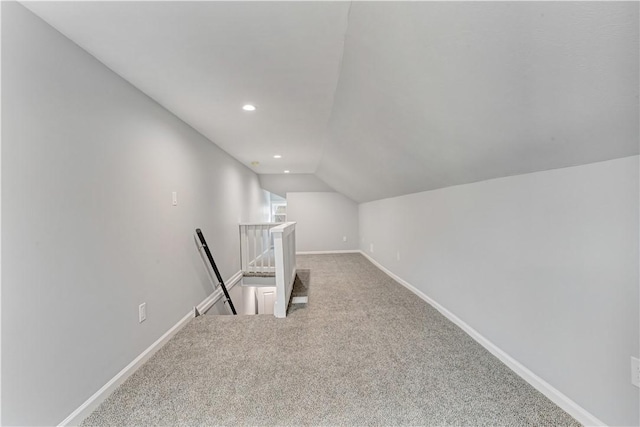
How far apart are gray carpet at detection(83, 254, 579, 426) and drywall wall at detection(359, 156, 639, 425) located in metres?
0.21

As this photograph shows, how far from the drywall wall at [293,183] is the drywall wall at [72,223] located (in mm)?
4184

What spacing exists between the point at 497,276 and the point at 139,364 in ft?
8.28

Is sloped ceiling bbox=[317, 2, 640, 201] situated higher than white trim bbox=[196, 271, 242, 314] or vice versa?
sloped ceiling bbox=[317, 2, 640, 201]

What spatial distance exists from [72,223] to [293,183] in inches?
214

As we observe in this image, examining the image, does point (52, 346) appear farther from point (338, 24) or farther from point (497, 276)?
point (497, 276)

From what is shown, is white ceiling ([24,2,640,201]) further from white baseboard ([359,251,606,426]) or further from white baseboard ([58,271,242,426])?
white baseboard ([58,271,242,426])

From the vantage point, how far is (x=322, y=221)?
270 inches

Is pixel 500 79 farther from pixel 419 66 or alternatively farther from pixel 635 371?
pixel 635 371

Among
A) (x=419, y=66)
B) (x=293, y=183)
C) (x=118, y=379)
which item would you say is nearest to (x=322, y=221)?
(x=293, y=183)

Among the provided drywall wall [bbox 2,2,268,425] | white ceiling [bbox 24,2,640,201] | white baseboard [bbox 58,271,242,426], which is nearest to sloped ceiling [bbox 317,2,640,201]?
white ceiling [bbox 24,2,640,201]

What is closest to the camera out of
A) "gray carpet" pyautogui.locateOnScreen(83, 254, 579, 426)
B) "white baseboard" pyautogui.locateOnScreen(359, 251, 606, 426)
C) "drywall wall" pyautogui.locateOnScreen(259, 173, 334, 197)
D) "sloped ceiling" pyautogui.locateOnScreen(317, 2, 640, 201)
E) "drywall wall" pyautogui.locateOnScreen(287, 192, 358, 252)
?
"sloped ceiling" pyautogui.locateOnScreen(317, 2, 640, 201)

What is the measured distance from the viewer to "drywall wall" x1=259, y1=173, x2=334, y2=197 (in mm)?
6580

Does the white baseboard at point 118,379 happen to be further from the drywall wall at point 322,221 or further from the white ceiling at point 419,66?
the drywall wall at point 322,221

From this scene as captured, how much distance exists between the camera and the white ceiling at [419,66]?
0.93m
